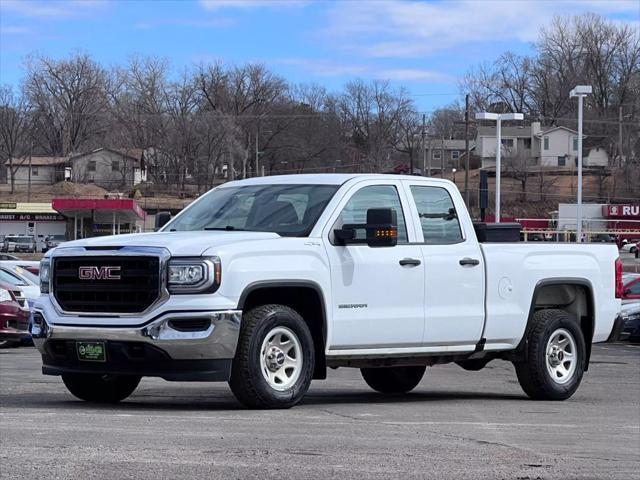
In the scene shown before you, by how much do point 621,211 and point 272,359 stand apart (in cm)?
8979

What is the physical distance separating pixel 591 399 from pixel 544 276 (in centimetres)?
167

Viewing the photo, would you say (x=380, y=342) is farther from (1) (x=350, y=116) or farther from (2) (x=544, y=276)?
(1) (x=350, y=116)

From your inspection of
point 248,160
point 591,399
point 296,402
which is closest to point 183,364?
point 296,402

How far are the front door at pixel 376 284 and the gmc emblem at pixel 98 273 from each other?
6.07ft

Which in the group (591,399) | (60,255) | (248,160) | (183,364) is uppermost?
(248,160)

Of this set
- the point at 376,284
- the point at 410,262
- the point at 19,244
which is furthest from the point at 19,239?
the point at 376,284

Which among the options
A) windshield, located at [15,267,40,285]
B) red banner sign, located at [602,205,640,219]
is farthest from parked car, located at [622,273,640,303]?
red banner sign, located at [602,205,640,219]

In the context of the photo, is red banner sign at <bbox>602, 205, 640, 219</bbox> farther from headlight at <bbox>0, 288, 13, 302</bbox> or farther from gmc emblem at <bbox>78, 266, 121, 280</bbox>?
gmc emblem at <bbox>78, 266, 121, 280</bbox>

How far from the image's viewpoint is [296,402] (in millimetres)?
9281

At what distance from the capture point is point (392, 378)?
40.1 ft

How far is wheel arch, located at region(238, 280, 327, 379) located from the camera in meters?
9.18

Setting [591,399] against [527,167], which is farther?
[527,167]

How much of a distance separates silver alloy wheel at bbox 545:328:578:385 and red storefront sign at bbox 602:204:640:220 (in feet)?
281

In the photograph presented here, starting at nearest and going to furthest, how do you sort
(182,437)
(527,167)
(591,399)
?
(182,437)
(591,399)
(527,167)
